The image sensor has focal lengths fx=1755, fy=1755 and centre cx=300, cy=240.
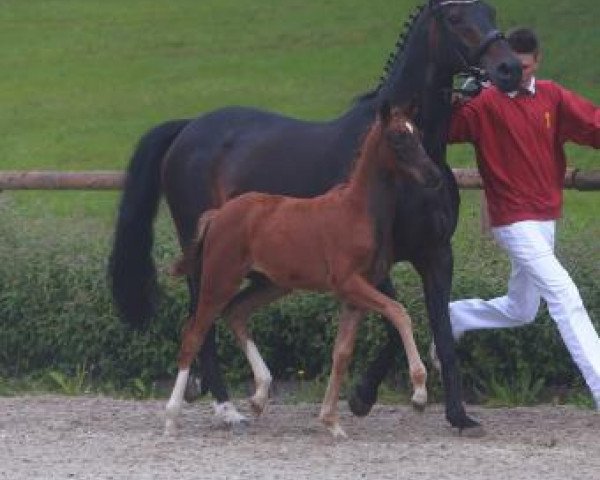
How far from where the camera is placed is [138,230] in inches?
371

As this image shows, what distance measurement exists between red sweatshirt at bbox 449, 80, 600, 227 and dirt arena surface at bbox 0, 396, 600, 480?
1081 millimetres

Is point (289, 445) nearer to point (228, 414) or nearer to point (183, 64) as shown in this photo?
point (228, 414)

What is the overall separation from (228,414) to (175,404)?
0.44 m

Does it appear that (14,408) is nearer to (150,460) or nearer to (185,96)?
(150,460)

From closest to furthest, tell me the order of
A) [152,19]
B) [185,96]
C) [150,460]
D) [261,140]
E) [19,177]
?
1. [150,460]
2. [261,140]
3. [19,177]
4. [185,96]
5. [152,19]

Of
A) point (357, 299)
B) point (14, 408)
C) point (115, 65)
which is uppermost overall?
point (357, 299)

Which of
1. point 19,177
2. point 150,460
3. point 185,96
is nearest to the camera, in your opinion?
point 150,460

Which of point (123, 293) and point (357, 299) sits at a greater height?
point (357, 299)

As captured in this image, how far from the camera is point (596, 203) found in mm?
16531

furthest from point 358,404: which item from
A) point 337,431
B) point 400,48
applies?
point 400,48

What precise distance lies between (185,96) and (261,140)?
628 inches

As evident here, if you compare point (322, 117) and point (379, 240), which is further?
point (322, 117)

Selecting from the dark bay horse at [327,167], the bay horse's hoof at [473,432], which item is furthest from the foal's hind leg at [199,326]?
the bay horse's hoof at [473,432]

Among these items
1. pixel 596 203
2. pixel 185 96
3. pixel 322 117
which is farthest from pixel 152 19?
pixel 596 203
